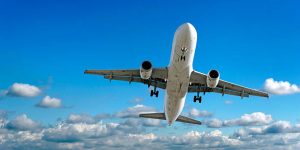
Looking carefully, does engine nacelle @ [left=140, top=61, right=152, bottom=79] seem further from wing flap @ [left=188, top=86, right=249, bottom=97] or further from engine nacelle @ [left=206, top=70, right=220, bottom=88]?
wing flap @ [left=188, top=86, right=249, bottom=97]

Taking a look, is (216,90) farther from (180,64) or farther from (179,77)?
(180,64)

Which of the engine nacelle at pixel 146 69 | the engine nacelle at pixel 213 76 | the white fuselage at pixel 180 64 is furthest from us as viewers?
the engine nacelle at pixel 213 76

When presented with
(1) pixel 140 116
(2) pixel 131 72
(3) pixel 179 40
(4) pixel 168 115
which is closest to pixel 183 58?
(3) pixel 179 40

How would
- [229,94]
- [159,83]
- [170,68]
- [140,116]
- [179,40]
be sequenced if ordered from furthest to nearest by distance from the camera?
[140,116]
[229,94]
[159,83]
[170,68]
[179,40]

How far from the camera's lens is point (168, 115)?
45.0 meters

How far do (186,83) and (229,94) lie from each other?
1064 centimetres

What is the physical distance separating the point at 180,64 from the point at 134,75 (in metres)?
8.01

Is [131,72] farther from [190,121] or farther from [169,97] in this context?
[190,121]

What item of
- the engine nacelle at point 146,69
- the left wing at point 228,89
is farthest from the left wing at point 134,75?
the left wing at point 228,89

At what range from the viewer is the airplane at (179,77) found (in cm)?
3434

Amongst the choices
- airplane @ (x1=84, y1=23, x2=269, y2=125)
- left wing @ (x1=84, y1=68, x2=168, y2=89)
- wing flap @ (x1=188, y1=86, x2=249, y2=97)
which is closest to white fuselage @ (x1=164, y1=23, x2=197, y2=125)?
airplane @ (x1=84, y1=23, x2=269, y2=125)

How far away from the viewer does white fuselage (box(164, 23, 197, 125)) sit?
111ft

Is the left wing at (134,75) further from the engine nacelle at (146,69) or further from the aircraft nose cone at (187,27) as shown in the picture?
the aircraft nose cone at (187,27)

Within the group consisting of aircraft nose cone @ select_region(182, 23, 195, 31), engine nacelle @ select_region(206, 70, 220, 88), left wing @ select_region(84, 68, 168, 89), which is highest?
aircraft nose cone @ select_region(182, 23, 195, 31)
